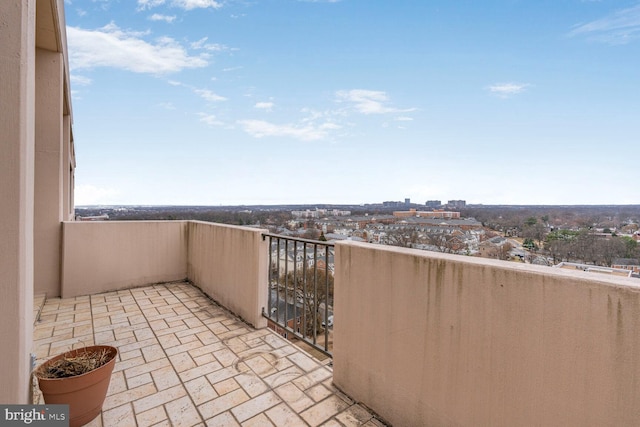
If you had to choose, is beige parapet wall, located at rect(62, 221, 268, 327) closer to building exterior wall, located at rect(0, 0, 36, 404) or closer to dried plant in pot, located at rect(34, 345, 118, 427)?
dried plant in pot, located at rect(34, 345, 118, 427)

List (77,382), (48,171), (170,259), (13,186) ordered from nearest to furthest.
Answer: (13,186), (77,382), (48,171), (170,259)

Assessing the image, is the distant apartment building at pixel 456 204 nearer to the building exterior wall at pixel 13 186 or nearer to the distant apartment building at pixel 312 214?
the distant apartment building at pixel 312 214

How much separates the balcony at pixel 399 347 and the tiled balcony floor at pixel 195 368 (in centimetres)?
1

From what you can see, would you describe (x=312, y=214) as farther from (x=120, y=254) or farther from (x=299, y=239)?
(x=299, y=239)

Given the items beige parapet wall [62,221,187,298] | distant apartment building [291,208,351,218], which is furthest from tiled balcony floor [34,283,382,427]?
distant apartment building [291,208,351,218]

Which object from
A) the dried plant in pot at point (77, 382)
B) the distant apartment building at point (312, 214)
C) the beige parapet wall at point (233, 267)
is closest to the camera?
the dried plant in pot at point (77, 382)

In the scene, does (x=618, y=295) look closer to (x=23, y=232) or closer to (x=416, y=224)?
(x=23, y=232)

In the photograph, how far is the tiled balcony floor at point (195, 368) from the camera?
191 cm

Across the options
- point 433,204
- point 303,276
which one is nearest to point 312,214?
point 433,204

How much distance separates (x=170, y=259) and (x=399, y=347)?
180 inches

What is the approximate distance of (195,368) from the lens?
2.46 metres

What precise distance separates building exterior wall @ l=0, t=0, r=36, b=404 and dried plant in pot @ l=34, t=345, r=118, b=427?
0.32 metres

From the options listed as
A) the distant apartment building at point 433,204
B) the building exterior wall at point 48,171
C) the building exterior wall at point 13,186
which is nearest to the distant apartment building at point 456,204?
the distant apartment building at point 433,204

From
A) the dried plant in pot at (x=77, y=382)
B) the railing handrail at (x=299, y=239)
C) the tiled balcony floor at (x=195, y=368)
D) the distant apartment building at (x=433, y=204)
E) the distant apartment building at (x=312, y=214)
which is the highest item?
the distant apartment building at (x=433, y=204)
